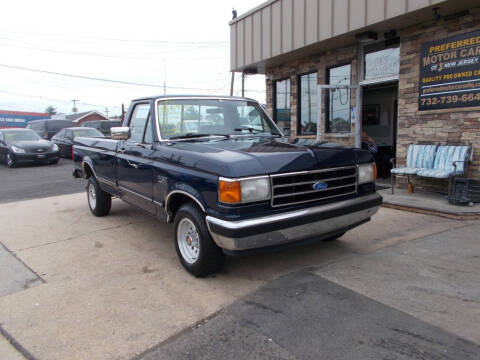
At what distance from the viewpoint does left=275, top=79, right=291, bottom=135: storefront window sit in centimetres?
1084

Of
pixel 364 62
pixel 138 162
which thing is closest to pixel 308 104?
pixel 364 62

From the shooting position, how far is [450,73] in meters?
6.58

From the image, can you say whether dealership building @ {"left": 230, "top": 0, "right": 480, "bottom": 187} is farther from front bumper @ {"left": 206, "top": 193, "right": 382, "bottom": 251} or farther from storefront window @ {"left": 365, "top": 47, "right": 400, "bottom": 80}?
front bumper @ {"left": 206, "top": 193, "right": 382, "bottom": 251}

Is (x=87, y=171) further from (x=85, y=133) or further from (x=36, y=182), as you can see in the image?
(x=85, y=133)

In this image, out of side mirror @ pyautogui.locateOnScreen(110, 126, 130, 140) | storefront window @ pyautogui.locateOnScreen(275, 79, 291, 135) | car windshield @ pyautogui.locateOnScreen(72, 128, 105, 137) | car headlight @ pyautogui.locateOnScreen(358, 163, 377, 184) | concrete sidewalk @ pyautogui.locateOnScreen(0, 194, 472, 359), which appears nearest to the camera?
concrete sidewalk @ pyautogui.locateOnScreen(0, 194, 472, 359)

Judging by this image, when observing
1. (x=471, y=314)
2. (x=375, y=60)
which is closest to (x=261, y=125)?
(x=471, y=314)

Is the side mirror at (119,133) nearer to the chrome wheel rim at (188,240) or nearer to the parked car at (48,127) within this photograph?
the chrome wheel rim at (188,240)

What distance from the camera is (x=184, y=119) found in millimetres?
4453

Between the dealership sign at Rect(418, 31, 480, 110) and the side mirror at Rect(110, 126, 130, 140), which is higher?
the dealership sign at Rect(418, 31, 480, 110)

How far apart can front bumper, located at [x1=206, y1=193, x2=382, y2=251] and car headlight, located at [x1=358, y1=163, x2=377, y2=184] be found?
0.95ft

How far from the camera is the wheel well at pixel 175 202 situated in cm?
383

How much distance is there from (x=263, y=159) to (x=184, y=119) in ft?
5.24

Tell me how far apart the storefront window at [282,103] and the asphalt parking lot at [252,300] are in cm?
633

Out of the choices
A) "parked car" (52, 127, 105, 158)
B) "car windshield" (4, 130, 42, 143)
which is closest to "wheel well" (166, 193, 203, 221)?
"parked car" (52, 127, 105, 158)
